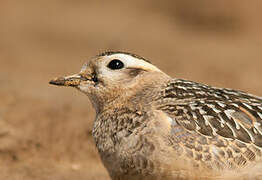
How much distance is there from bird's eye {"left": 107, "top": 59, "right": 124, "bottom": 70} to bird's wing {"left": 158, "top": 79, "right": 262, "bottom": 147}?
48cm

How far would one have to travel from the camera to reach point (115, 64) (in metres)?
4.68

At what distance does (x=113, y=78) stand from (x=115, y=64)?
0.13 m

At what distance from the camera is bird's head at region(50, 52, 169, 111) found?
4676 millimetres

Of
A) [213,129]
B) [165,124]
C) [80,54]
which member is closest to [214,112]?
[213,129]

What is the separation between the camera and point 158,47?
12914 millimetres

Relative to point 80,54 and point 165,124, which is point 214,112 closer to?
point 165,124

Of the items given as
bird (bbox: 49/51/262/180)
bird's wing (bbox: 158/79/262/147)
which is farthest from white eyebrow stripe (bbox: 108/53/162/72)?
bird's wing (bbox: 158/79/262/147)

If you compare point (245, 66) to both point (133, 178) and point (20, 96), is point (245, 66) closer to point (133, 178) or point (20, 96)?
point (20, 96)

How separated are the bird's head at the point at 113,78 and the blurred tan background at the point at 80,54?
6.62 feet

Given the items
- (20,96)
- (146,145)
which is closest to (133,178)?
(146,145)

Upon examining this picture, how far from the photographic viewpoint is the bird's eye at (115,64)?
4664 millimetres

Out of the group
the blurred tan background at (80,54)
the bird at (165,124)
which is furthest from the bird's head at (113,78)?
the blurred tan background at (80,54)

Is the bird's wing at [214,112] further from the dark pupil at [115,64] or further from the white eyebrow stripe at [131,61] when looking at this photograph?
the dark pupil at [115,64]

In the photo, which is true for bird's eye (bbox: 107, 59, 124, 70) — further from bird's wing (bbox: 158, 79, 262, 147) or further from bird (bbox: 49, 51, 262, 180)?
bird's wing (bbox: 158, 79, 262, 147)
